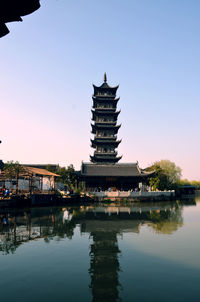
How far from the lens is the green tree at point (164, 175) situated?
37750 millimetres

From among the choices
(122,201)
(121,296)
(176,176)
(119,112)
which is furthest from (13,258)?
(176,176)

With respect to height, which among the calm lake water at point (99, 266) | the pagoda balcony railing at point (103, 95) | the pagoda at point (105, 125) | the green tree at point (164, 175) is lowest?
the calm lake water at point (99, 266)

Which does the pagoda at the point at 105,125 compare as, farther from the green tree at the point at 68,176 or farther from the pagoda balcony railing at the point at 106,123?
the green tree at the point at 68,176

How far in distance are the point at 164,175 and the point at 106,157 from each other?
38.2ft

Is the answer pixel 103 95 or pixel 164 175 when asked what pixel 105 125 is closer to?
pixel 103 95

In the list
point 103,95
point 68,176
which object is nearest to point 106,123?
point 103,95

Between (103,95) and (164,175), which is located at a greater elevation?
(103,95)

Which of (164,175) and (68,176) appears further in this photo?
(164,175)

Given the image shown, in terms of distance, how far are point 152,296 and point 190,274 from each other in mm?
1935

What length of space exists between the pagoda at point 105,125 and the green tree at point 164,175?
788cm

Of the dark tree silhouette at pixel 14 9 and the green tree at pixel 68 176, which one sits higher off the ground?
the dark tree silhouette at pixel 14 9

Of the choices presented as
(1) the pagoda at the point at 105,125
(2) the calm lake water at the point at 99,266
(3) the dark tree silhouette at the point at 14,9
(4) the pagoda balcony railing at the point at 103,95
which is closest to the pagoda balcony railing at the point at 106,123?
(1) the pagoda at the point at 105,125

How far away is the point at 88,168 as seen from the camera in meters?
37.6

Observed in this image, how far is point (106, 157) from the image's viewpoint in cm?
4322
